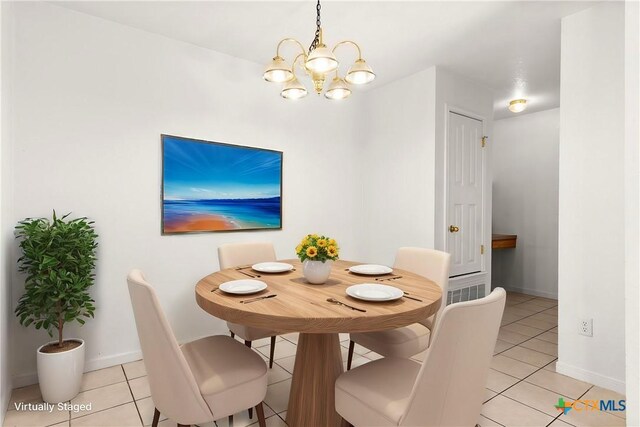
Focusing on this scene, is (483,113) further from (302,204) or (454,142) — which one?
(302,204)

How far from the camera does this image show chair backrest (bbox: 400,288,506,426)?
110 centimetres

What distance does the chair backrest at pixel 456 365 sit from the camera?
110 centimetres

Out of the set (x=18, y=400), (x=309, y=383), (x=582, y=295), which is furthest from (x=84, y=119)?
(x=582, y=295)

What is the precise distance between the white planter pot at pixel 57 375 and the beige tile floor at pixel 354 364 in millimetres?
92

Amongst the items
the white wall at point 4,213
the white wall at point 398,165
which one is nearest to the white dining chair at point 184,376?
the white wall at point 4,213

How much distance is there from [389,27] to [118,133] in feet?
7.41

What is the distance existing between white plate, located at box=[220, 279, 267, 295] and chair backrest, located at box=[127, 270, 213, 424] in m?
0.34

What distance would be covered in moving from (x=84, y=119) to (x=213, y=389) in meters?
2.21

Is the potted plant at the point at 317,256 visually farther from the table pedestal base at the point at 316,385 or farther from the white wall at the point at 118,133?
the white wall at the point at 118,133

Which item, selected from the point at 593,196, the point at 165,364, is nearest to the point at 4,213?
the point at 165,364

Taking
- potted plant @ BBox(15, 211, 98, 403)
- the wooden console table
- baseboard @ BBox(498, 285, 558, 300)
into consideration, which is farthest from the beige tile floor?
baseboard @ BBox(498, 285, 558, 300)

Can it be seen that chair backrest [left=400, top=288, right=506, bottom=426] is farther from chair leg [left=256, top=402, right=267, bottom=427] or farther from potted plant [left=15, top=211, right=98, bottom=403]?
potted plant [left=15, top=211, right=98, bottom=403]

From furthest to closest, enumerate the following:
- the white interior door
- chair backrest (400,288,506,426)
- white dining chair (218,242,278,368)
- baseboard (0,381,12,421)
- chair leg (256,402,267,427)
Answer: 1. the white interior door
2. white dining chair (218,242,278,368)
3. baseboard (0,381,12,421)
4. chair leg (256,402,267,427)
5. chair backrest (400,288,506,426)

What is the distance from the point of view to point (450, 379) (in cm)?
114
